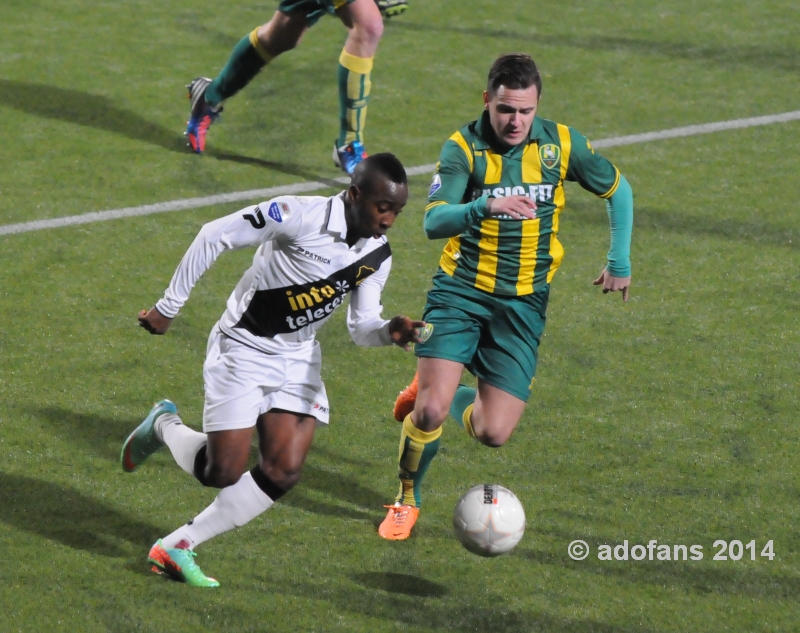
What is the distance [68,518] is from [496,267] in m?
2.09

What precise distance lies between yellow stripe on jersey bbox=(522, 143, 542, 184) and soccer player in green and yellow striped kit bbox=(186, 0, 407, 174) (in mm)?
2873

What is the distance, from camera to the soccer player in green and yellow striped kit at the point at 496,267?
482 centimetres

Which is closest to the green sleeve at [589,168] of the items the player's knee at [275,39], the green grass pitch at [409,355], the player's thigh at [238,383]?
the green grass pitch at [409,355]

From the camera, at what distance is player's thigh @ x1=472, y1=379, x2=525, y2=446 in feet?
16.3

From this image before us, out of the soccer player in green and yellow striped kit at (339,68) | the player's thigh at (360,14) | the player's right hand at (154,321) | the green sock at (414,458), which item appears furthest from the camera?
the soccer player in green and yellow striped kit at (339,68)

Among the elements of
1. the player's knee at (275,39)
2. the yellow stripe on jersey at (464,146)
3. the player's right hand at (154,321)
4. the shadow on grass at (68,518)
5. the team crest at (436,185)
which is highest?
the player's knee at (275,39)

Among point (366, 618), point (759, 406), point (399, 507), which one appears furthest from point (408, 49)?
point (366, 618)

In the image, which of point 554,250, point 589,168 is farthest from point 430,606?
point 589,168

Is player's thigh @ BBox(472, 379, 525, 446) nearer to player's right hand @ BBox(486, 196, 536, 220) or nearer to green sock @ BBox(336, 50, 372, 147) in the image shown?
player's right hand @ BBox(486, 196, 536, 220)

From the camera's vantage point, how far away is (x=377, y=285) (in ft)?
15.5

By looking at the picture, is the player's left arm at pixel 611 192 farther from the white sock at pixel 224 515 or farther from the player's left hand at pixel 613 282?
the white sock at pixel 224 515

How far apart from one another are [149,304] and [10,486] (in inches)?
68.1

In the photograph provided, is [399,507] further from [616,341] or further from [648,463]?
[616,341]

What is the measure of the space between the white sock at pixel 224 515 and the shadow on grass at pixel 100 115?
12.3ft
